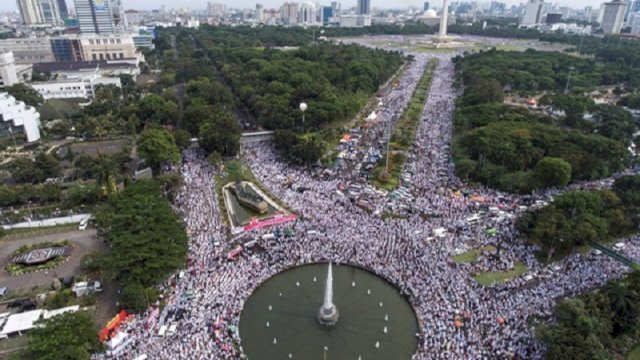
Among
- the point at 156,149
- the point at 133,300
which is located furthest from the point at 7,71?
the point at 133,300

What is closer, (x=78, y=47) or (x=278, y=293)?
(x=278, y=293)

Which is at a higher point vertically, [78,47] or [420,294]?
[78,47]

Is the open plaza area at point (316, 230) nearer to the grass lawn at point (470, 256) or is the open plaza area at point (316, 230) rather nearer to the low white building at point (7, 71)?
the grass lawn at point (470, 256)

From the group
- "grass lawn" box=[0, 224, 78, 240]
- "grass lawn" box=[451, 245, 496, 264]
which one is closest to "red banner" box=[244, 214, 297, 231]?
"grass lawn" box=[451, 245, 496, 264]

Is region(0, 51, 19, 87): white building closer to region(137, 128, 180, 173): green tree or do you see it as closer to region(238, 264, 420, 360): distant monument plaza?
region(137, 128, 180, 173): green tree

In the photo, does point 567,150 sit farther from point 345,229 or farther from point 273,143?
point 273,143

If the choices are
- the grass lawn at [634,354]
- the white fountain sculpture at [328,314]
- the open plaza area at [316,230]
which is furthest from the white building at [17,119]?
the grass lawn at [634,354]

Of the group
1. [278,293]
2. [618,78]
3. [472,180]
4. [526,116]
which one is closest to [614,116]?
[526,116]
